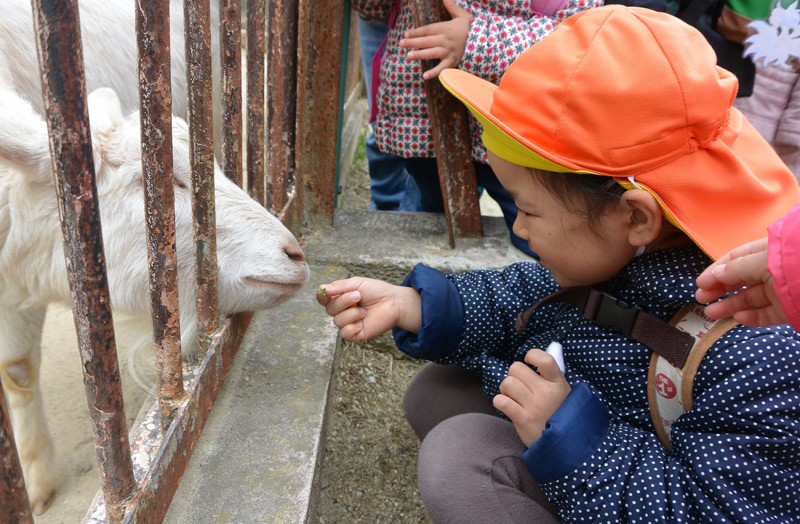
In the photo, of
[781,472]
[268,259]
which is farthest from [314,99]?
[781,472]

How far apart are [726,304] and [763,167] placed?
469 mm

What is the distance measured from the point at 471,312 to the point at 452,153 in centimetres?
100

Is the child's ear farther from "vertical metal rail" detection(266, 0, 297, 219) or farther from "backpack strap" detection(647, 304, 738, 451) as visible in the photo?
"vertical metal rail" detection(266, 0, 297, 219)

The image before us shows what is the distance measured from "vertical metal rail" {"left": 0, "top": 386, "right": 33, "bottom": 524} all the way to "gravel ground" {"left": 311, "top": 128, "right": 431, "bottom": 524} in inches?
41.0

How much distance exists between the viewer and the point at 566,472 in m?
1.33

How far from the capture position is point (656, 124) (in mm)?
1280

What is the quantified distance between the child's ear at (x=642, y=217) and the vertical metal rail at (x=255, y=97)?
3.66 feet

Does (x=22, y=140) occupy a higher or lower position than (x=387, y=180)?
higher

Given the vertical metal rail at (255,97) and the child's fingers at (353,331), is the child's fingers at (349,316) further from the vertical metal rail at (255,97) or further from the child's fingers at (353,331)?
the vertical metal rail at (255,97)

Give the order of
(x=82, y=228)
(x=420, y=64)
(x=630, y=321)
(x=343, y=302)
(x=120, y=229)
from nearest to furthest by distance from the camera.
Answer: (x=82, y=228)
(x=630, y=321)
(x=120, y=229)
(x=343, y=302)
(x=420, y=64)

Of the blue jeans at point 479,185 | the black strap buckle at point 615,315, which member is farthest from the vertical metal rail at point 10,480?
the blue jeans at point 479,185

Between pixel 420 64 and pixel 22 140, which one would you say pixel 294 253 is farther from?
pixel 420 64

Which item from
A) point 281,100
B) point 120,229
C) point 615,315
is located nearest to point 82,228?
point 120,229

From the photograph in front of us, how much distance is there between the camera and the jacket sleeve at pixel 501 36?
231 cm
